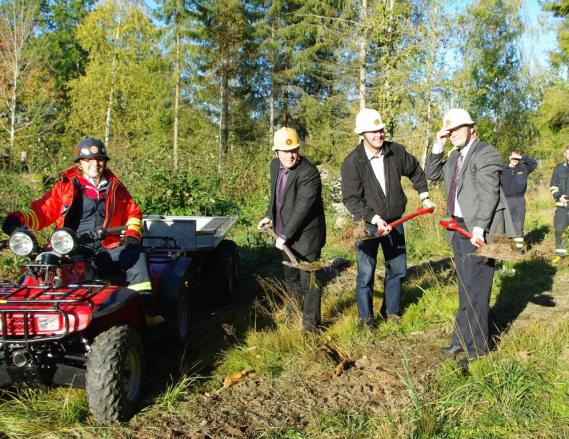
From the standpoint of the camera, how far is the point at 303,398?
3.58 m

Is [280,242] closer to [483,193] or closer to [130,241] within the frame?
[130,241]

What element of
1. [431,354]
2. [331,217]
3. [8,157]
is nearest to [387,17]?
[331,217]

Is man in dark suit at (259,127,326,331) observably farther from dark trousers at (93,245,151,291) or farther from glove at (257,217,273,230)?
dark trousers at (93,245,151,291)

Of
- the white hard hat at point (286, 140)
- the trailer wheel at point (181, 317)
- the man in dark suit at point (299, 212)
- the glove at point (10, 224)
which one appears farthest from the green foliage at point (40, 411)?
the white hard hat at point (286, 140)

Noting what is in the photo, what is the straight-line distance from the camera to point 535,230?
1038 centimetres

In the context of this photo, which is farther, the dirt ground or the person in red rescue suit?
the person in red rescue suit

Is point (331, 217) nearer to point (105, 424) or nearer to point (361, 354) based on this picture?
point (361, 354)

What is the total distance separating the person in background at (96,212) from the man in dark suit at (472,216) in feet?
7.62

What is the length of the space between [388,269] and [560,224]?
432 centimetres

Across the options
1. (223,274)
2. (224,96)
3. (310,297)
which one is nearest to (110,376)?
(310,297)

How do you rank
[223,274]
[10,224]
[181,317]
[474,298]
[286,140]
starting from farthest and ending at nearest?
1. [223,274]
2. [181,317]
3. [286,140]
4. [474,298]
5. [10,224]

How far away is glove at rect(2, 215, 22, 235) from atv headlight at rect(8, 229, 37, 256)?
404 millimetres

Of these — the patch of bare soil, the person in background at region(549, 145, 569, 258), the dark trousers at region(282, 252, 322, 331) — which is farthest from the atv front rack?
the person in background at region(549, 145, 569, 258)

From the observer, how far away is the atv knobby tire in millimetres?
3084
